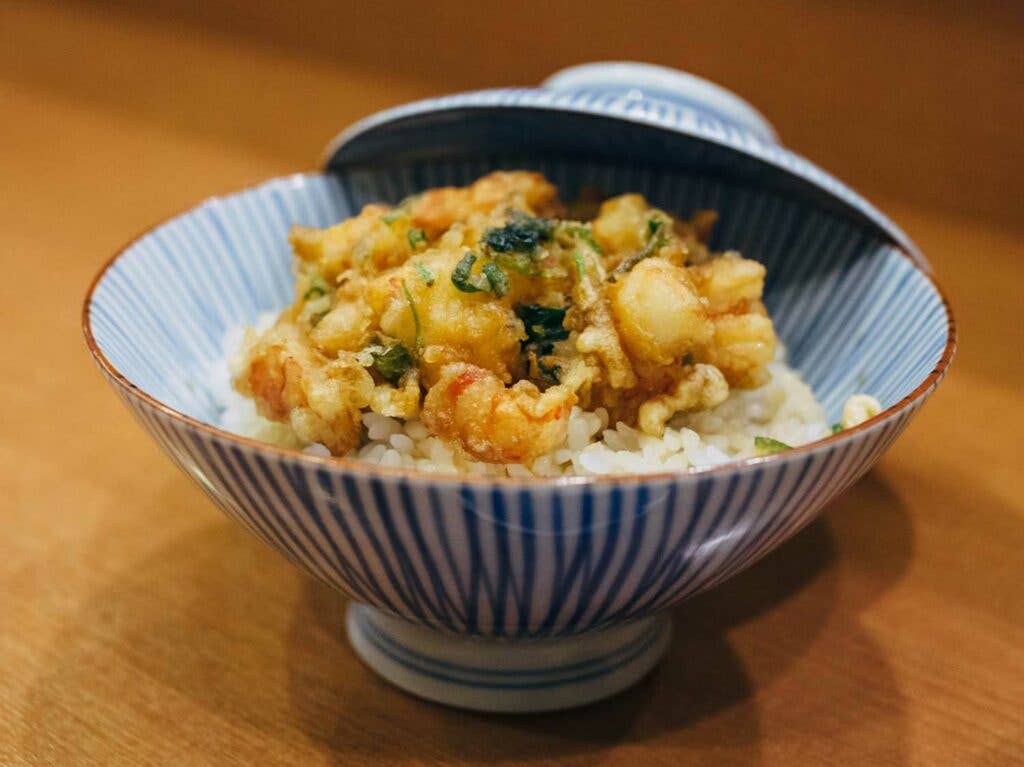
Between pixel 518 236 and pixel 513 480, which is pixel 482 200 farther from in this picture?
pixel 513 480

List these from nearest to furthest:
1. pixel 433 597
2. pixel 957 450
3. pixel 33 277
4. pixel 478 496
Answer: pixel 478 496 < pixel 433 597 < pixel 957 450 < pixel 33 277

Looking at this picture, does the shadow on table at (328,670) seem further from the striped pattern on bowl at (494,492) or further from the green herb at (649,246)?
the green herb at (649,246)

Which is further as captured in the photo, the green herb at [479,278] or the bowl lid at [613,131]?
the bowl lid at [613,131]

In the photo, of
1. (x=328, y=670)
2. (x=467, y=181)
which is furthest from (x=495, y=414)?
(x=467, y=181)

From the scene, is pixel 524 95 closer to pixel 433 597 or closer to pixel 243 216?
pixel 243 216

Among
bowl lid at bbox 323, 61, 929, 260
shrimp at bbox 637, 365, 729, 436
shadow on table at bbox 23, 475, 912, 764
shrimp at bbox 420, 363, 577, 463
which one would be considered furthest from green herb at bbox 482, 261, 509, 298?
shadow on table at bbox 23, 475, 912, 764

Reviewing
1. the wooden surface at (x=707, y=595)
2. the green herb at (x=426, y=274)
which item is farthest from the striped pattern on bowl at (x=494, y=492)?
the green herb at (x=426, y=274)

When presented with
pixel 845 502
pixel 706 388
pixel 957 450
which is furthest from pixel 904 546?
pixel 706 388
